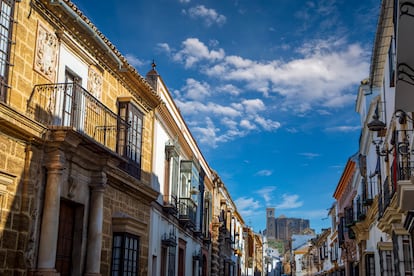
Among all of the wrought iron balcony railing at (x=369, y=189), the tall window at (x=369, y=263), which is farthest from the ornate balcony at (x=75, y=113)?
the tall window at (x=369, y=263)

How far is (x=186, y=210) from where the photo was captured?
19953mm

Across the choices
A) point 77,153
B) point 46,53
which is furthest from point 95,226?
point 46,53

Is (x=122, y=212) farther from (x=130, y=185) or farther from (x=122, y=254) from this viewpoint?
(x=122, y=254)

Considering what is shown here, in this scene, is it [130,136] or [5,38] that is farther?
[130,136]

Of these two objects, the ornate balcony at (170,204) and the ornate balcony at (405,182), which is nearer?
the ornate balcony at (405,182)

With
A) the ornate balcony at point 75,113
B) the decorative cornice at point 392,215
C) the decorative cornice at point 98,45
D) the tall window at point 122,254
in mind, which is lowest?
the tall window at point 122,254

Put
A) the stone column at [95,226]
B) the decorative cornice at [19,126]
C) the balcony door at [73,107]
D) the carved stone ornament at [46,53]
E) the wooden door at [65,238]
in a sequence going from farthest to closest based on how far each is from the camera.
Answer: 1. the stone column at [95,226]
2. the wooden door at [65,238]
3. the balcony door at [73,107]
4. the carved stone ornament at [46,53]
5. the decorative cornice at [19,126]

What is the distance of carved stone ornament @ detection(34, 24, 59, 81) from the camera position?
10.2 metres

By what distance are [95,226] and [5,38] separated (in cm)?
436

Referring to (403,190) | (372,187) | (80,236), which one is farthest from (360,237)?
(80,236)

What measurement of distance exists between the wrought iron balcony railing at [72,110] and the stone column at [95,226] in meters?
1.00

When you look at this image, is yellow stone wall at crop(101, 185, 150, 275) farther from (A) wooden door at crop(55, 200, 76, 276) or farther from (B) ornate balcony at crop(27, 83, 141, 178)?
(A) wooden door at crop(55, 200, 76, 276)

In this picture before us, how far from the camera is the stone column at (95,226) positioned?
11461 mm

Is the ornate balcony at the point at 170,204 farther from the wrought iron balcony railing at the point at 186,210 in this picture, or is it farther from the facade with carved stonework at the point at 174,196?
the wrought iron balcony railing at the point at 186,210
